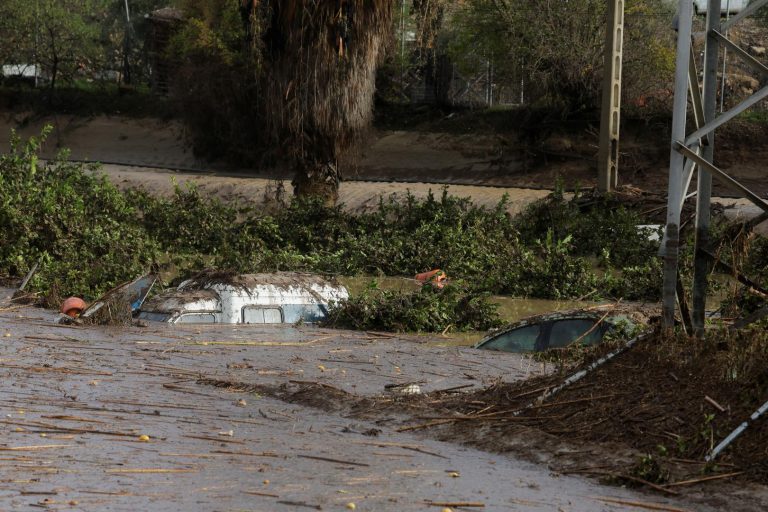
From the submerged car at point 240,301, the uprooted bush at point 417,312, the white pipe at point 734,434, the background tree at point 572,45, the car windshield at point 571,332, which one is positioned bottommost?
the uprooted bush at point 417,312

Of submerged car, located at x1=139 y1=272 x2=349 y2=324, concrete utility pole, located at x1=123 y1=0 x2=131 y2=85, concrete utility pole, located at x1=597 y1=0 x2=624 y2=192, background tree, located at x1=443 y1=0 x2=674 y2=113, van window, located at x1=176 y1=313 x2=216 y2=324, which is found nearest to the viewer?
van window, located at x1=176 y1=313 x2=216 y2=324

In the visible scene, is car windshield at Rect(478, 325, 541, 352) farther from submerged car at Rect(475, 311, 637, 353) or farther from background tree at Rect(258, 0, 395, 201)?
background tree at Rect(258, 0, 395, 201)

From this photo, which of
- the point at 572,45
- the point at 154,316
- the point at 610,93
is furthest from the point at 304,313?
the point at 572,45

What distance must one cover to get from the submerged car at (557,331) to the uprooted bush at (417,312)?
3337mm

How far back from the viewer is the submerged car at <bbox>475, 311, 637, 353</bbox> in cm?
1177

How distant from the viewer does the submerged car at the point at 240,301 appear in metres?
15.8

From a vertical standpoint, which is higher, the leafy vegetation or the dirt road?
the dirt road

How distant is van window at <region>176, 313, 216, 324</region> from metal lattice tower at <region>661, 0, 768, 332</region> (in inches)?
296

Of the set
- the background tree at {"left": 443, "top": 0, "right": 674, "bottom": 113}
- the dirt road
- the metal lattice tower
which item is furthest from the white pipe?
the background tree at {"left": 443, "top": 0, "right": 674, "bottom": 113}

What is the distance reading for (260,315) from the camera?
16.1m

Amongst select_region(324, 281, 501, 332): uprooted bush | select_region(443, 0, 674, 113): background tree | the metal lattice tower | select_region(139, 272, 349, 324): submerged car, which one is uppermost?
select_region(443, 0, 674, 113): background tree

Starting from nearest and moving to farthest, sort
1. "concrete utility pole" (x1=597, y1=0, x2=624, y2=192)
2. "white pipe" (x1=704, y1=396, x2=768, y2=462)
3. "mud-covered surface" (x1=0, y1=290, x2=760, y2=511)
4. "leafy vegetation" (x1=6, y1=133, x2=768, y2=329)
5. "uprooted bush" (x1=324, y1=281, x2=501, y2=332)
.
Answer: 1. "mud-covered surface" (x1=0, y1=290, x2=760, y2=511)
2. "white pipe" (x1=704, y1=396, x2=768, y2=462)
3. "uprooted bush" (x1=324, y1=281, x2=501, y2=332)
4. "leafy vegetation" (x1=6, y1=133, x2=768, y2=329)
5. "concrete utility pole" (x1=597, y1=0, x2=624, y2=192)

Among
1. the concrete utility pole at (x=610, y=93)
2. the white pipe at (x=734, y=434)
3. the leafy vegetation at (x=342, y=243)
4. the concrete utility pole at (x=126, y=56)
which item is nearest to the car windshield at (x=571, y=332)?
the leafy vegetation at (x=342, y=243)

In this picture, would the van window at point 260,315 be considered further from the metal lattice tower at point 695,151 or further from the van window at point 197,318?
the metal lattice tower at point 695,151
